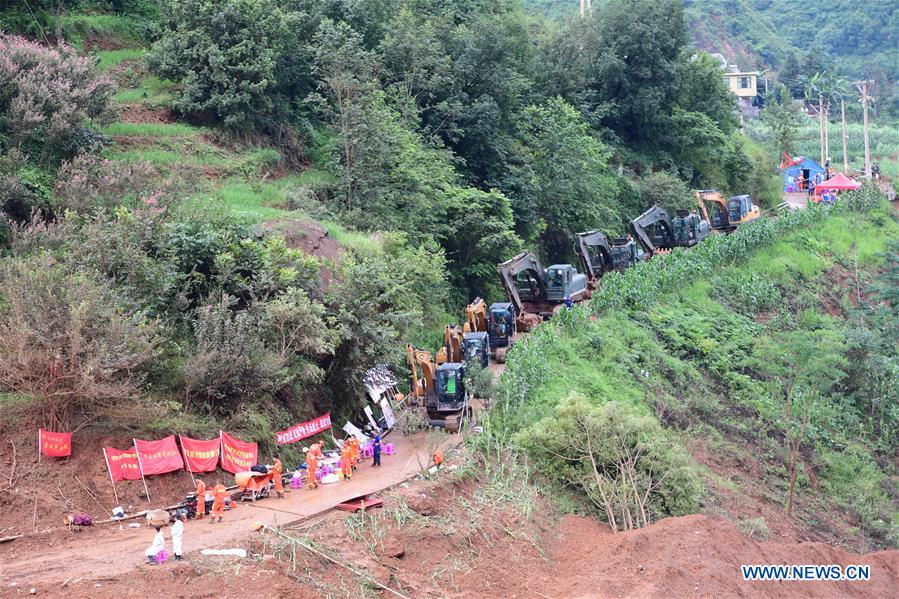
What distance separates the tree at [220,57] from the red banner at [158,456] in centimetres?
1808

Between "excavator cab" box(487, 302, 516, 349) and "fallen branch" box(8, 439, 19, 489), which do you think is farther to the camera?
"excavator cab" box(487, 302, 516, 349)

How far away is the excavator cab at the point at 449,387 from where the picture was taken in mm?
22672

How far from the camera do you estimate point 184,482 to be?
1761 centimetres

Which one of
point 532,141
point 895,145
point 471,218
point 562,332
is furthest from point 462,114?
point 895,145

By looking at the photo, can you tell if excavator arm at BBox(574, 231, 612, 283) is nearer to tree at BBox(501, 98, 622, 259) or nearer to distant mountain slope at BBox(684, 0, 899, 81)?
tree at BBox(501, 98, 622, 259)

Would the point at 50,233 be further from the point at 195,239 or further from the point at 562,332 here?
the point at 562,332

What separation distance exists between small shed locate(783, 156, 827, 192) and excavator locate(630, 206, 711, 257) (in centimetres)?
2364

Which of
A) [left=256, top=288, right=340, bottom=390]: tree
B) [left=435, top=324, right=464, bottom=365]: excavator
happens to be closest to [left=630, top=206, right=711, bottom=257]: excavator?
[left=435, top=324, right=464, bottom=365]: excavator

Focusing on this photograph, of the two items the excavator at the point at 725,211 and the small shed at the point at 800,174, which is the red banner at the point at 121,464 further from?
the small shed at the point at 800,174

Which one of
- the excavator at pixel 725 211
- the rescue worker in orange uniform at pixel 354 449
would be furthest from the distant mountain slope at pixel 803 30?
the rescue worker in orange uniform at pixel 354 449

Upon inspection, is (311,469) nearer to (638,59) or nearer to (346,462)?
(346,462)

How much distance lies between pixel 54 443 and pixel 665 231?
105ft

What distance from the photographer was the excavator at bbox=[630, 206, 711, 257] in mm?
42875

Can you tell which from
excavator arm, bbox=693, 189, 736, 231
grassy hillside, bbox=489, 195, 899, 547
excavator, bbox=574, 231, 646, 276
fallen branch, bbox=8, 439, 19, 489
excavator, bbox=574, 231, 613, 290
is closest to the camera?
fallen branch, bbox=8, 439, 19, 489
